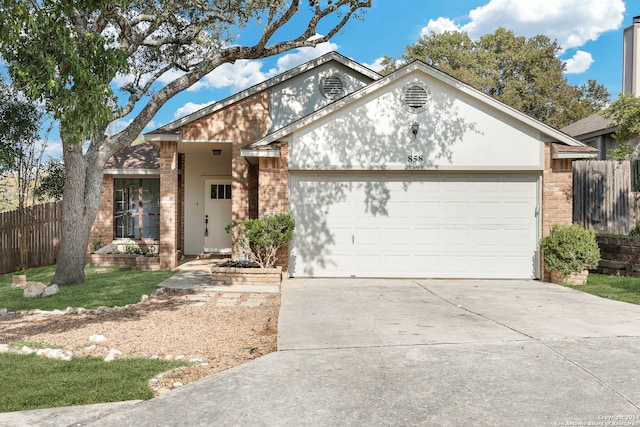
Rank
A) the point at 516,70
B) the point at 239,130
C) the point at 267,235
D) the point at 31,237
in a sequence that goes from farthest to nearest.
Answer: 1. the point at 516,70
2. the point at 31,237
3. the point at 239,130
4. the point at 267,235

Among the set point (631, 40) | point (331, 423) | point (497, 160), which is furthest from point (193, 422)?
point (631, 40)

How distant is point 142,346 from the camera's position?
18.1ft

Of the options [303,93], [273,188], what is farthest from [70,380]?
[303,93]

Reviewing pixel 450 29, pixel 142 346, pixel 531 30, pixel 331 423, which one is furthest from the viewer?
pixel 450 29

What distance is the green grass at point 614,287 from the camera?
8.79m

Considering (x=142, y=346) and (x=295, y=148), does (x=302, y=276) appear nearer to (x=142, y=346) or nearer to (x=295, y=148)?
(x=295, y=148)

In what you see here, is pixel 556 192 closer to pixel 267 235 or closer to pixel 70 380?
pixel 267 235

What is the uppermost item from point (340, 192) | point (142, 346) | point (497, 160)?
point (497, 160)

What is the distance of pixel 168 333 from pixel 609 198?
12.4 metres

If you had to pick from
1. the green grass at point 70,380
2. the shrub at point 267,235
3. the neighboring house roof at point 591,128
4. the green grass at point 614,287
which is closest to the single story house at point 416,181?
the shrub at point 267,235

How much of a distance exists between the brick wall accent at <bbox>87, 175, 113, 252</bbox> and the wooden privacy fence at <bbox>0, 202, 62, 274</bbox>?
1.13 m

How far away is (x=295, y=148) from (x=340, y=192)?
1.52 m

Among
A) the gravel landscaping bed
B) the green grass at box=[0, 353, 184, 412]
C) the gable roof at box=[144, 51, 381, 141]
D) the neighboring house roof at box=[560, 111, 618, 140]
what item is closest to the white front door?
the gable roof at box=[144, 51, 381, 141]

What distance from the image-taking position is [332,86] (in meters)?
13.4
